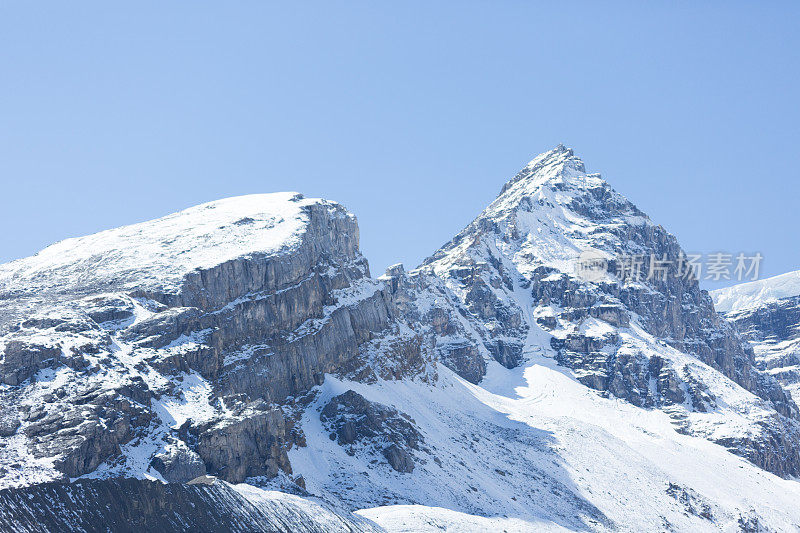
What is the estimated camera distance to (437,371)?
185 metres

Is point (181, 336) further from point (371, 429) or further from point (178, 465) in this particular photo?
point (371, 429)

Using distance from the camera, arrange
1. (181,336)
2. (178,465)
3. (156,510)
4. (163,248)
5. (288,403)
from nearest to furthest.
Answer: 1. (156,510)
2. (178,465)
3. (181,336)
4. (288,403)
5. (163,248)

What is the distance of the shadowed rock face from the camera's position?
8225 centimetres

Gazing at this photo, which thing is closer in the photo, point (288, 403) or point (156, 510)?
point (156, 510)

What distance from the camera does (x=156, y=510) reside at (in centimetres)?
9038

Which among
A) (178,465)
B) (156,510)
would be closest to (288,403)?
(178,465)

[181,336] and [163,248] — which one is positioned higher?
[163,248]

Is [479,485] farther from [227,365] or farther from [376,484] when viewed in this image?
[227,365]

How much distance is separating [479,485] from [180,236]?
6636 cm

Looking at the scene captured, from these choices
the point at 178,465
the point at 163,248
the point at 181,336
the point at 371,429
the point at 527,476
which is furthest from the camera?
the point at 163,248

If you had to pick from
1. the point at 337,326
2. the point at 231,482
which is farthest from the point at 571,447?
the point at 231,482

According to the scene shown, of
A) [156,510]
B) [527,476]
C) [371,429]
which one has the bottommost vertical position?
[527,476]

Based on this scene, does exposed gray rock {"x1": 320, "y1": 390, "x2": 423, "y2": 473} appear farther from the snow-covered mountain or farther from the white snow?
the white snow

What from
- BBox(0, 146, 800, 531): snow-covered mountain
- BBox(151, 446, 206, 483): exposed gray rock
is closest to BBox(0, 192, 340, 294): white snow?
BBox(0, 146, 800, 531): snow-covered mountain
